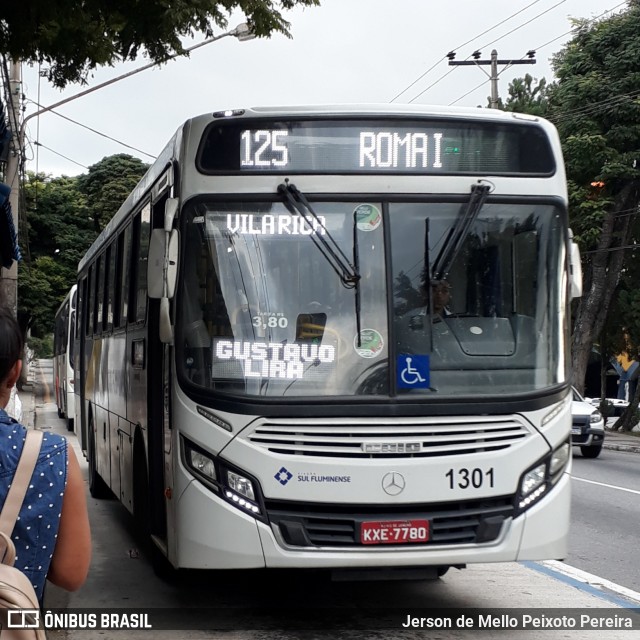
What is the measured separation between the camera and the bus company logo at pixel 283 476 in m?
6.39

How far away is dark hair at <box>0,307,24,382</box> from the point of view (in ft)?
9.99

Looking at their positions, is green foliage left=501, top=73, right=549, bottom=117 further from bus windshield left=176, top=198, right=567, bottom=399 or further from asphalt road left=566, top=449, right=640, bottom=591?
bus windshield left=176, top=198, right=567, bottom=399

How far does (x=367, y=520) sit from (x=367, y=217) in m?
1.81

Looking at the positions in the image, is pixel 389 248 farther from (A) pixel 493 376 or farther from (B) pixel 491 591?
(B) pixel 491 591

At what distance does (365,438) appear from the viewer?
6.49 m

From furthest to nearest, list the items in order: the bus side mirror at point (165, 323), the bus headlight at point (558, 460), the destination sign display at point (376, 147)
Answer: the destination sign display at point (376, 147) → the bus headlight at point (558, 460) → the bus side mirror at point (165, 323)

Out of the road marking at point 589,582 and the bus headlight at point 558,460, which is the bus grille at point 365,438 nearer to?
the bus headlight at point 558,460

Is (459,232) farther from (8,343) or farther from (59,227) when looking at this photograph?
(59,227)

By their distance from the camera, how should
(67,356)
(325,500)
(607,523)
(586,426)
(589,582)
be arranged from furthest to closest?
(67,356)
(586,426)
(607,523)
(589,582)
(325,500)

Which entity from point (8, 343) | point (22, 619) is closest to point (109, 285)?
point (8, 343)

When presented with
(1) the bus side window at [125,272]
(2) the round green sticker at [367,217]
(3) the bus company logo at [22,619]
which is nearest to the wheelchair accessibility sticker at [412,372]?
(2) the round green sticker at [367,217]

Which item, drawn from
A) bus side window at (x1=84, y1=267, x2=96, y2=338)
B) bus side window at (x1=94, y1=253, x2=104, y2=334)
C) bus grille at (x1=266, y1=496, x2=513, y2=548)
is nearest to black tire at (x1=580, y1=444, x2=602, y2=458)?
bus side window at (x1=84, y1=267, x2=96, y2=338)

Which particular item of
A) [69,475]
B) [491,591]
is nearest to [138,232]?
[491,591]

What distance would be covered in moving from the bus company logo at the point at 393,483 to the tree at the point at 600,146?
85.6ft
